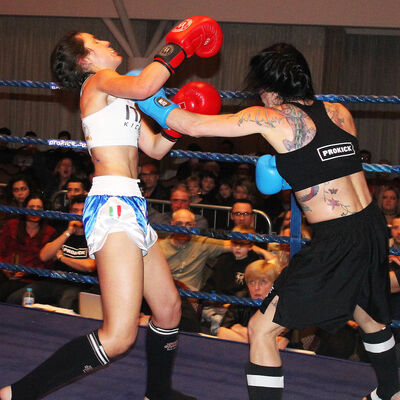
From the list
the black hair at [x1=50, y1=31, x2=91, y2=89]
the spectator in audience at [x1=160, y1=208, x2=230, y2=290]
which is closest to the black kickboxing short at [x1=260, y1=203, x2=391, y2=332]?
the black hair at [x1=50, y1=31, x2=91, y2=89]

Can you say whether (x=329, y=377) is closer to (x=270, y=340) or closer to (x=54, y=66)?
(x=270, y=340)

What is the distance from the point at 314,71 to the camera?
927cm

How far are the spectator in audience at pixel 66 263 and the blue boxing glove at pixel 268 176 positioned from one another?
6.00 ft

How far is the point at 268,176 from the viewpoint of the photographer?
6.72 ft

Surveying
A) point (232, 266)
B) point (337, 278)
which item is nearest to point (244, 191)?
point (232, 266)

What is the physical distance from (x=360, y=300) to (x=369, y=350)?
224 mm

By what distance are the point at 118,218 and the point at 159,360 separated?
553 millimetres

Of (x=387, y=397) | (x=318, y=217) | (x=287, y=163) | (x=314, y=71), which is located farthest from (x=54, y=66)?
(x=314, y=71)

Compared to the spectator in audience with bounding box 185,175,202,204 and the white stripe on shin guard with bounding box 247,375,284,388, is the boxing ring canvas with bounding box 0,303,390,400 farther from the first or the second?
the spectator in audience with bounding box 185,175,202,204

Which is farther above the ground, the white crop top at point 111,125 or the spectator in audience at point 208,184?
the white crop top at point 111,125

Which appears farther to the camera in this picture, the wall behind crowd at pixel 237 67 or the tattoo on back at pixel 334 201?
the wall behind crowd at pixel 237 67

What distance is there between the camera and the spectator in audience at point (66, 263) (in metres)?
3.68

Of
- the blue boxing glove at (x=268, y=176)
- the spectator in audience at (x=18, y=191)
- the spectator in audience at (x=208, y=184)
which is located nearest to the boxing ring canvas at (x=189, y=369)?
the blue boxing glove at (x=268, y=176)

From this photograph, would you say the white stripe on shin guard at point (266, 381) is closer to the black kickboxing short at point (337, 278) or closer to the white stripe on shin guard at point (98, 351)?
the black kickboxing short at point (337, 278)
